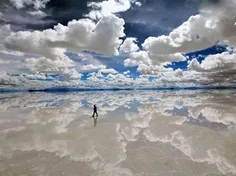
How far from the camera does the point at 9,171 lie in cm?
779

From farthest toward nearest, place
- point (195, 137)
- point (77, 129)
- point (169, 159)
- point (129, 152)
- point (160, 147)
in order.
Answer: point (77, 129)
point (195, 137)
point (160, 147)
point (129, 152)
point (169, 159)

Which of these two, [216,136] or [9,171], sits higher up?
[216,136]

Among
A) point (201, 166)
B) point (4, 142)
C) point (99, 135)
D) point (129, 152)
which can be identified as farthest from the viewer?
point (99, 135)

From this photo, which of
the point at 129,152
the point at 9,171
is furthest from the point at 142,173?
the point at 9,171

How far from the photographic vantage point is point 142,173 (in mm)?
7699

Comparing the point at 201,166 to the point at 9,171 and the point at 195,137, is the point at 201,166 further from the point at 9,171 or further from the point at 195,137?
the point at 9,171

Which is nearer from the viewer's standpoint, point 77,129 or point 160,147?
point 160,147

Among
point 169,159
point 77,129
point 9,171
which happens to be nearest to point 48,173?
point 9,171

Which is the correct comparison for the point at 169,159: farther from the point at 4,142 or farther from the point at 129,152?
the point at 4,142

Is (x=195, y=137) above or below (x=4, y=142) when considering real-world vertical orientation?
above

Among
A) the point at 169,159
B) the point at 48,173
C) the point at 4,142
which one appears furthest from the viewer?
the point at 4,142

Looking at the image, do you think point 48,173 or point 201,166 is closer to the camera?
point 48,173

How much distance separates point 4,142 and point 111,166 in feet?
26.3

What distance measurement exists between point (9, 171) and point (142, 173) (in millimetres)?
5695
